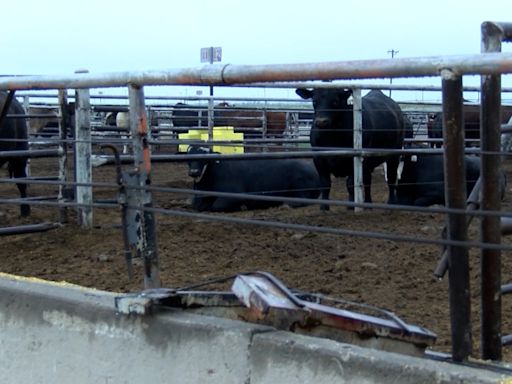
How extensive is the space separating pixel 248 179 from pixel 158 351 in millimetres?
8464

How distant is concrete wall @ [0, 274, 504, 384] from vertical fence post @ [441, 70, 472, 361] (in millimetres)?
258

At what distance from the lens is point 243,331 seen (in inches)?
101

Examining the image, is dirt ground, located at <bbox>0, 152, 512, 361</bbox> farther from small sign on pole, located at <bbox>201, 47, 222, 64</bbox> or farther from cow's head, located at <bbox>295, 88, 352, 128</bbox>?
small sign on pole, located at <bbox>201, 47, 222, 64</bbox>

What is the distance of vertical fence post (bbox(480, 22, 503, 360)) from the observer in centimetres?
266

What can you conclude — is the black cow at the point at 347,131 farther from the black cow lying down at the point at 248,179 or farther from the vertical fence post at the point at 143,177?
the vertical fence post at the point at 143,177

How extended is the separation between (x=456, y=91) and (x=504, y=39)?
60 cm

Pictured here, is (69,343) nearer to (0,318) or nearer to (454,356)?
(0,318)

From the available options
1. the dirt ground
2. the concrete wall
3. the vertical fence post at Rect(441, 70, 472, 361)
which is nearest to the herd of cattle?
the dirt ground

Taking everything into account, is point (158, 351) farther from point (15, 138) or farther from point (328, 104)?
point (328, 104)

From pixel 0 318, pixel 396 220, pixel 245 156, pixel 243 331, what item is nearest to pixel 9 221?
pixel 245 156

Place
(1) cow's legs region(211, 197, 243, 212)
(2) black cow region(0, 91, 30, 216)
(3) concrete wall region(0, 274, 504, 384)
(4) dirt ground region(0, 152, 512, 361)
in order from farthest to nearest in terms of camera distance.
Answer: (1) cow's legs region(211, 197, 243, 212) → (2) black cow region(0, 91, 30, 216) → (4) dirt ground region(0, 152, 512, 361) → (3) concrete wall region(0, 274, 504, 384)

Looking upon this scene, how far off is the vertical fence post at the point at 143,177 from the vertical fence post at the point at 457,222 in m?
1.25

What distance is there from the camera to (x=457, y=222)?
97.0 inches

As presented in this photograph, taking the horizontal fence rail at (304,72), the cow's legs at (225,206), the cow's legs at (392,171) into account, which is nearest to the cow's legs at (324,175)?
the cow's legs at (392,171)
